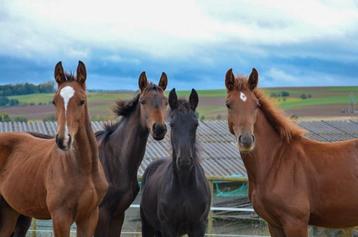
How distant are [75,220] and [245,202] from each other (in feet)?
27.6

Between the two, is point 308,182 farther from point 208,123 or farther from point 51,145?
point 208,123

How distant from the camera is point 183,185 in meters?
6.89

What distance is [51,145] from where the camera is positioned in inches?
269

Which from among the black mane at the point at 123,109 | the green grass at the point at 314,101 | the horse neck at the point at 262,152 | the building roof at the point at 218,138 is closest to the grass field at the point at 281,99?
the green grass at the point at 314,101

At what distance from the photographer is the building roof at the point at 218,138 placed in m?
16.3

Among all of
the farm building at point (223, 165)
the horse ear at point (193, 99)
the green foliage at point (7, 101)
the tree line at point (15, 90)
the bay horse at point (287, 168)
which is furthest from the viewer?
the tree line at point (15, 90)

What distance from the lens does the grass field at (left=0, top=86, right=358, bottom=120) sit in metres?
32.6

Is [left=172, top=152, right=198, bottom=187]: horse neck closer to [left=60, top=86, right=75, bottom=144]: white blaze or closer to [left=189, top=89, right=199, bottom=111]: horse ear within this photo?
[left=189, top=89, right=199, bottom=111]: horse ear

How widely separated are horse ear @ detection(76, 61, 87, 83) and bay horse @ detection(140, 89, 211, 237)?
128cm

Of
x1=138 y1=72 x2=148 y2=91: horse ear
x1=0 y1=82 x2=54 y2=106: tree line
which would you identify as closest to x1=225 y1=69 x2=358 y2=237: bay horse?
x1=138 y1=72 x2=148 y2=91: horse ear

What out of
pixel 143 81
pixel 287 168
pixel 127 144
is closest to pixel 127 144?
pixel 127 144

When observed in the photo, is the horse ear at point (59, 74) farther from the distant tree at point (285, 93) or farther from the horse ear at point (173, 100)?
the distant tree at point (285, 93)

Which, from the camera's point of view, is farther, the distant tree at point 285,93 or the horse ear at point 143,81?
the distant tree at point 285,93

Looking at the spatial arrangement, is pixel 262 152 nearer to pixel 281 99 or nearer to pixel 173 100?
pixel 173 100
